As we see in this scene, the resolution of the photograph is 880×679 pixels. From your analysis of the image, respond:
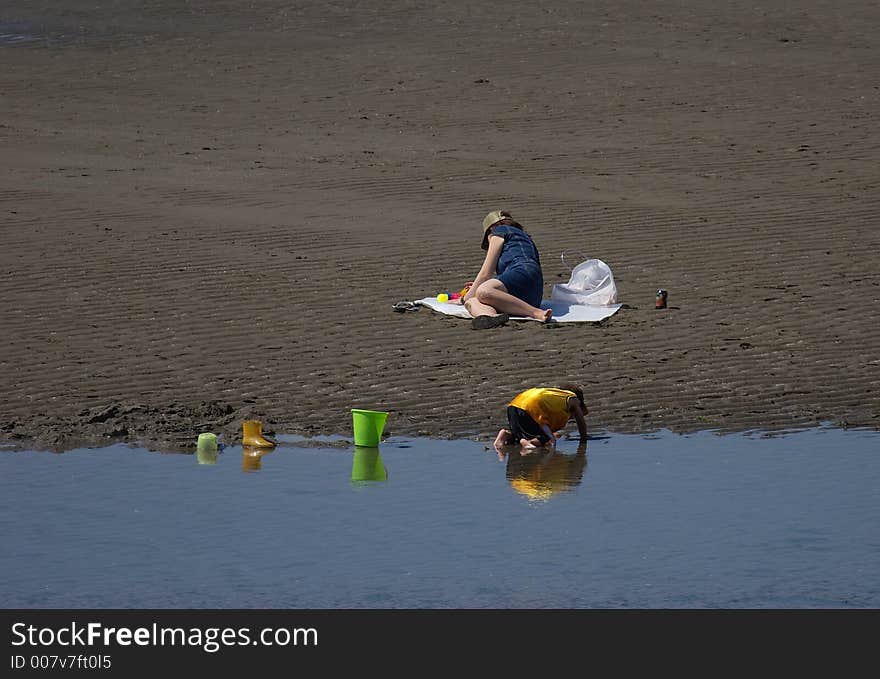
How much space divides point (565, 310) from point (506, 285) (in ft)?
2.29

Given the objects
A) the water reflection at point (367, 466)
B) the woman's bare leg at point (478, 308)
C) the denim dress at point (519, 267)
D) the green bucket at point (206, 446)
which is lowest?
the water reflection at point (367, 466)

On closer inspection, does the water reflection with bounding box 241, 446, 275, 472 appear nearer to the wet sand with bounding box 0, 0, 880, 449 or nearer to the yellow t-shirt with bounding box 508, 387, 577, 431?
the wet sand with bounding box 0, 0, 880, 449

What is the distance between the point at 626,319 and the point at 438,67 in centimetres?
1280

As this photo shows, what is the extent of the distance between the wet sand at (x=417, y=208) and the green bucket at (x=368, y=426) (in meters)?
0.50

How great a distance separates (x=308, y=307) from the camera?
43.5 ft

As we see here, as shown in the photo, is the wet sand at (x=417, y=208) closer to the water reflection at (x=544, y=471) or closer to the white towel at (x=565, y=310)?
the white towel at (x=565, y=310)

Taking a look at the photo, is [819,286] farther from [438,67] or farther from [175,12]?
[175,12]

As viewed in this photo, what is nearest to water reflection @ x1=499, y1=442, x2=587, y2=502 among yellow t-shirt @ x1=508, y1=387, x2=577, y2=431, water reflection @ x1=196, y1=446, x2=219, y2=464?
yellow t-shirt @ x1=508, y1=387, x2=577, y2=431

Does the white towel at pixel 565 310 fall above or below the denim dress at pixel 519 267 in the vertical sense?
below

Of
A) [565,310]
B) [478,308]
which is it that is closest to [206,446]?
[478,308]

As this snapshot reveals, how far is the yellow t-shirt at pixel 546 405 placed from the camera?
970 cm

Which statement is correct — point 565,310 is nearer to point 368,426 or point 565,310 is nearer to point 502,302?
point 502,302

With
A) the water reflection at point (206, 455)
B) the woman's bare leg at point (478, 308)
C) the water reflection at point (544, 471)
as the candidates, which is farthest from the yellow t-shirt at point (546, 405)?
the woman's bare leg at point (478, 308)

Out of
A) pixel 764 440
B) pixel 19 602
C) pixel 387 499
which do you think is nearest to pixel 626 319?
pixel 764 440
